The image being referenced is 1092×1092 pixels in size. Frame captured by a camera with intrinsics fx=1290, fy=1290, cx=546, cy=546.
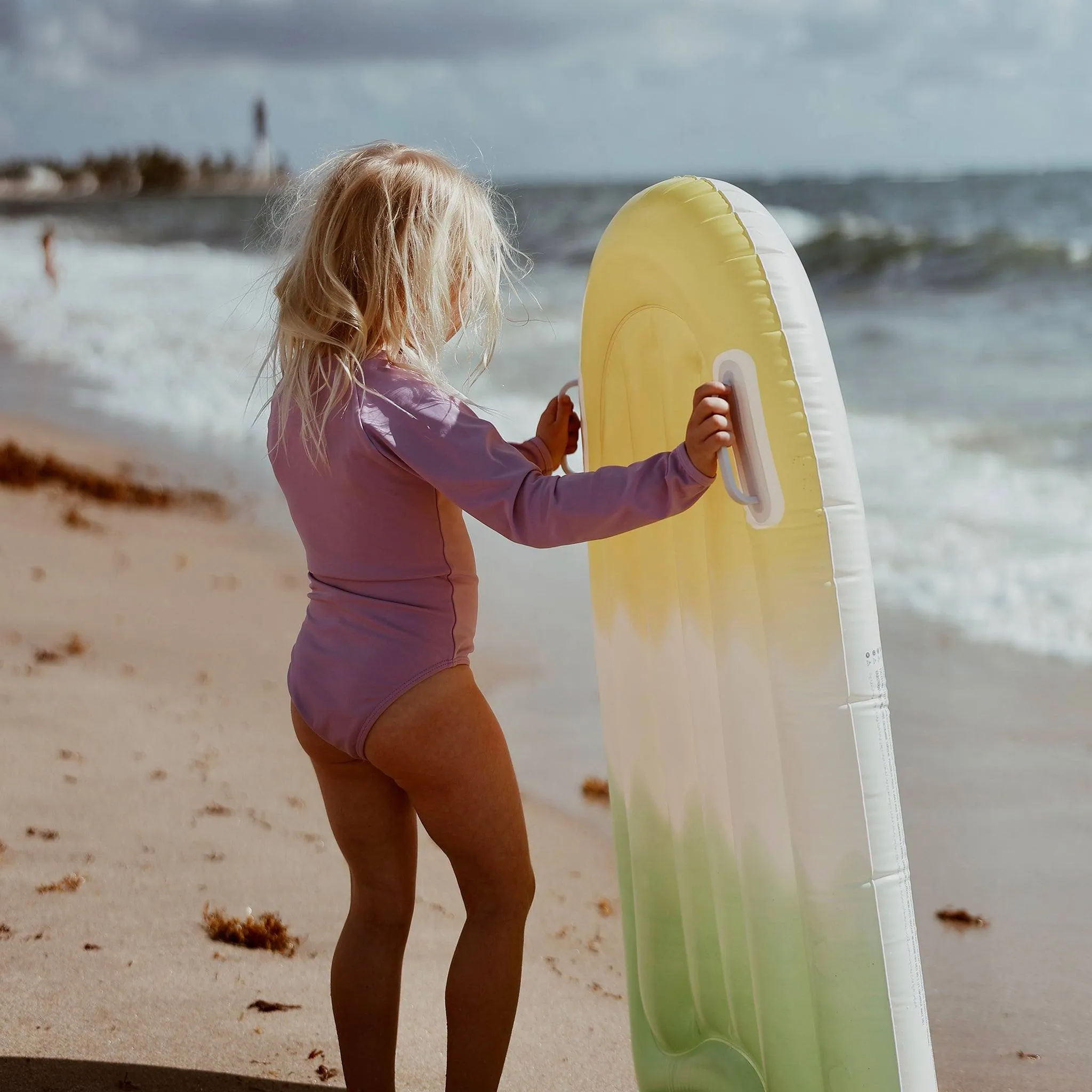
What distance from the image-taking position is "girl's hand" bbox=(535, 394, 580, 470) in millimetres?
2240

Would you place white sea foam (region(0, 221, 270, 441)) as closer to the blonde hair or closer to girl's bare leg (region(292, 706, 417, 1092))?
the blonde hair

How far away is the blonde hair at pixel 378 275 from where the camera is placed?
6.31 ft

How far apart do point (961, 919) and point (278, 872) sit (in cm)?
164

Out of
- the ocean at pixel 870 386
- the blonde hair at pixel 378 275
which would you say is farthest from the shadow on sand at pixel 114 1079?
the ocean at pixel 870 386

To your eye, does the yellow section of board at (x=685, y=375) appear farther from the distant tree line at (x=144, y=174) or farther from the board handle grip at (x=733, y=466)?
the distant tree line at (x=144, y=174)

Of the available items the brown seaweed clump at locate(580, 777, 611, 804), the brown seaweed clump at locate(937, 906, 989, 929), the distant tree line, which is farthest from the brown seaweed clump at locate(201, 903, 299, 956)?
the distant tree line

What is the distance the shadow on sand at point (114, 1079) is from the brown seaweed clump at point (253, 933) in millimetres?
515

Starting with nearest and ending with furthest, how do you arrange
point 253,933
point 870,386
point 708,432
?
point 708,432
point 253,933
point 870,386

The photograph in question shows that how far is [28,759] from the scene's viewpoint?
3588mm


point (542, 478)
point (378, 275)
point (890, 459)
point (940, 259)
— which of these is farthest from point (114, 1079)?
point (940, 259)

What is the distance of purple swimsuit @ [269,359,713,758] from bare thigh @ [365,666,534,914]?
0.11ft

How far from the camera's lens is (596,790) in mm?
3775

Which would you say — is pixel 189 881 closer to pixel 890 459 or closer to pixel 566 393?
pixel 566 393

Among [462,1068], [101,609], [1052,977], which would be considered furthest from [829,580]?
[101,609]
